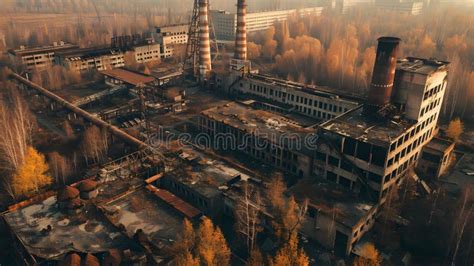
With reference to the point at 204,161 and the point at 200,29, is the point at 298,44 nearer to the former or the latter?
the point at 200,29

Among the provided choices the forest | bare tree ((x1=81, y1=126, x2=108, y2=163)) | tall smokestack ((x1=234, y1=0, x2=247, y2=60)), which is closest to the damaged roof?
bare tree ((x1=81, y1=126, x2=108, y2=163))

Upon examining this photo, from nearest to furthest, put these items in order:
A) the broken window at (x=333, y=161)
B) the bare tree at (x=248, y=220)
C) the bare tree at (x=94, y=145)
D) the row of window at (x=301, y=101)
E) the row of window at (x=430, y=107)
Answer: the bare tree at (x=248, y=220) < the broken window at (x=333, y=161) < the row of window at (x=430, y=107) < the bare tree at (x=94, y=145) < the row of window at (x=301, y=101)

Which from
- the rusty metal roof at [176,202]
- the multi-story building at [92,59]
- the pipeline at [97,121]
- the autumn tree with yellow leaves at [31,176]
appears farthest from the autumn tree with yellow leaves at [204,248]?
the multi-story building at [92,59]

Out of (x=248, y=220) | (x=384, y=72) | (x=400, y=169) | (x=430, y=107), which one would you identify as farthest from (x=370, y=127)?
(x=248, y=220)

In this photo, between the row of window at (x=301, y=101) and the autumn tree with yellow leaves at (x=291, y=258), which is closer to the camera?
the autumn tree with yellow leaves at (x=291, y=258)

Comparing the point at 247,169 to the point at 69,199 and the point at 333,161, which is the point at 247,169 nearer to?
the point at 333,161

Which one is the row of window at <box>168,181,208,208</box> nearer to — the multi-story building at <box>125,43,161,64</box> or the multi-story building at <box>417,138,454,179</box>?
the multi-story building at <box>417,138,454,179</box>

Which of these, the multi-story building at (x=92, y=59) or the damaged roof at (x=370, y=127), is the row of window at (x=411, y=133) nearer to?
the damaged roof at (x=370, y=127)
